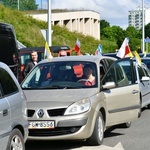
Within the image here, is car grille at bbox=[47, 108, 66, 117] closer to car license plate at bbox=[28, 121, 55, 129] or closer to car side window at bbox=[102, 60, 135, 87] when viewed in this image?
car license plate at bbox=[28, 121, 55, 129]

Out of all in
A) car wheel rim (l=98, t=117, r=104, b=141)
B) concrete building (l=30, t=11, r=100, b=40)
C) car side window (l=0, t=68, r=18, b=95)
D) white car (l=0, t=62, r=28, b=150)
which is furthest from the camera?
concrete building (l=30, t=11, r=100, b=40)

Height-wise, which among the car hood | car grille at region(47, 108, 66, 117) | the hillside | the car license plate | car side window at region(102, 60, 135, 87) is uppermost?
the hillside

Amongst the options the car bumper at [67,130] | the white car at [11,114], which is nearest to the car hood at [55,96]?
the car bumper at [67,130]

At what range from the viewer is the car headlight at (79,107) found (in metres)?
8.45

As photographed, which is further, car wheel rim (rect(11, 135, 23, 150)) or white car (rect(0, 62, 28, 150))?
car wheel rim (rect(11, 135, 23, 150))

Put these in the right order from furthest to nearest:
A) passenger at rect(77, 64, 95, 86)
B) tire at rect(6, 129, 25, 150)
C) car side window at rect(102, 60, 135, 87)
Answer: car side window at rect(102, 60, 135, 87) < passenger at rect(77, 64, 95, 86) < tire at rect(6, 129, 25, 150)

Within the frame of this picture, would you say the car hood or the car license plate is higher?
the car hood

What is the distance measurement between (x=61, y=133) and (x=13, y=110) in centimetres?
180

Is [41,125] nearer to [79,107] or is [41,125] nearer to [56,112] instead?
[56,112]

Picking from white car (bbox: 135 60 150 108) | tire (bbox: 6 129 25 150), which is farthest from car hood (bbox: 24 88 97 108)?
white car (bbox: 135 60 150 108)

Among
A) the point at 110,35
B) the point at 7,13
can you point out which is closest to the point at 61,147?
the point at 7,13

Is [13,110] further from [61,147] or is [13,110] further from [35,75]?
[35,75]

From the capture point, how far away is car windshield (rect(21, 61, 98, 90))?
31.1 feet

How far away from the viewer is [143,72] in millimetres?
14992
